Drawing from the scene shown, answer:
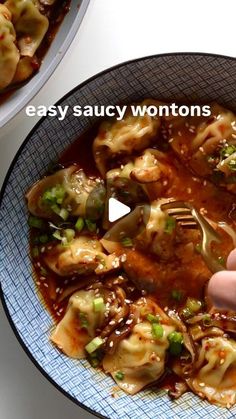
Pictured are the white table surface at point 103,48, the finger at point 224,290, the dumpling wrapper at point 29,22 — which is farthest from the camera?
the white table surface at point 103,48

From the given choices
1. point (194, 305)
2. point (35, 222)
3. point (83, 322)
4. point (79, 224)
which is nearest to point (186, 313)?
point (194, 305)

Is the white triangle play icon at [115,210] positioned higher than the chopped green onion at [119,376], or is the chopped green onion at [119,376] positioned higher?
the white triangle play icon at [115,210]

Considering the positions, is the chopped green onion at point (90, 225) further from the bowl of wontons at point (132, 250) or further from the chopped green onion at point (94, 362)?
the chopped green onion at point (94, 362)

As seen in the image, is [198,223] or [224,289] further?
[198,223]

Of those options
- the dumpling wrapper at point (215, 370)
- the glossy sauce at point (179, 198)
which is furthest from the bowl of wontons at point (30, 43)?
the dumpling wrapper at point (215, 370)

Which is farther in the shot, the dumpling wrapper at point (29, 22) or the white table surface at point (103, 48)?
the white table surface at point (103, 48)

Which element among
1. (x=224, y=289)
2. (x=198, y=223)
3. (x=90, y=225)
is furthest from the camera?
(x=90, y=225)

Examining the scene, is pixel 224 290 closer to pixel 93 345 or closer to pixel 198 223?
pixel 198 223
